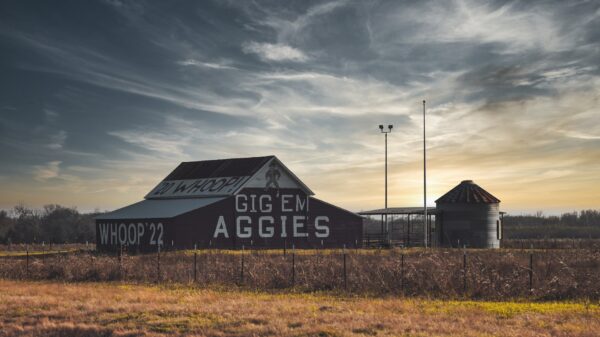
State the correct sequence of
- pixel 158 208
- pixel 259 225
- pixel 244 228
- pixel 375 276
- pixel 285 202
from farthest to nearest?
pixel 158 208 < pixel 285 202 < pixel 259 225 < pixel 244 228 < pixel 375 276

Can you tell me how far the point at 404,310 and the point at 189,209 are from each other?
34.4m

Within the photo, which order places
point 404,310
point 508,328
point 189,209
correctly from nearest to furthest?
point 508,328 → point 404,310 → point 189,209

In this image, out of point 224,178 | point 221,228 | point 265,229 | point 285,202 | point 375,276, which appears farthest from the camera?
point 224,178

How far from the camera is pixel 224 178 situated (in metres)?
57.3

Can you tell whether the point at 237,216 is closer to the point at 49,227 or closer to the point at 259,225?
the point at 259,225

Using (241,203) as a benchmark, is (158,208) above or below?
below

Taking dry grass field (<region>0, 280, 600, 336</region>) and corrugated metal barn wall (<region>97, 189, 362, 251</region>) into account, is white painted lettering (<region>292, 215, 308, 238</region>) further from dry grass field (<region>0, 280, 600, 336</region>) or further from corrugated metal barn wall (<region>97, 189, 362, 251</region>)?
dry grass field (<region>0, 280, 600, 336</region>)

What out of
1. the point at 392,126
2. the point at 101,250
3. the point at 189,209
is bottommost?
the point at 101,250

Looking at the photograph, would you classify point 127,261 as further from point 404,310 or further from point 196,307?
point 404,310

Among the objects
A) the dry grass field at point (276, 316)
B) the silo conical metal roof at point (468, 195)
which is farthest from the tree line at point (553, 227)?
the dry grass field at point (276, 316)

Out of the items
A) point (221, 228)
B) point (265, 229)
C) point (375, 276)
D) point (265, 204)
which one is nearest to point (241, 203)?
point (265, 204)

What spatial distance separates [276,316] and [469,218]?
41800mm

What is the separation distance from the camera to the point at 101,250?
57562 mm

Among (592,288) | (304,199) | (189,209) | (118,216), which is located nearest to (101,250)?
(118,216)
